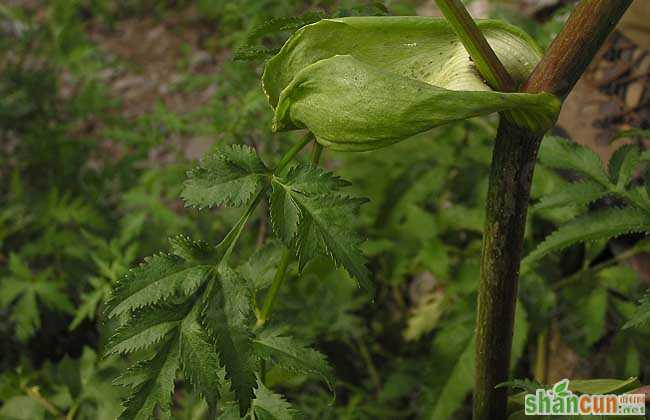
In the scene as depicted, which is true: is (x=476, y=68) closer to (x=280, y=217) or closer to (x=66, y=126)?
(x=280, y=217)

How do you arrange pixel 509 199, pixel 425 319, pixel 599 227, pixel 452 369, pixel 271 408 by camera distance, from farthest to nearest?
pixel 425 319
pixel 452 369
pixel 599 227
pixel 271 408
pixel 509 199

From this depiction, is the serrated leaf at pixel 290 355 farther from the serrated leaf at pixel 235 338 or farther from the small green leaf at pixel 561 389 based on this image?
the small green leaf at pixel 561 389

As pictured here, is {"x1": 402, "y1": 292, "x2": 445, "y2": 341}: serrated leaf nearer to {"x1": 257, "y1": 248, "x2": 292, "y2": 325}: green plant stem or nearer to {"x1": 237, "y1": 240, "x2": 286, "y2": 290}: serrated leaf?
{"x1": 237, "y1": 240, "x2": 286, "y2": 290}: serrated leaf

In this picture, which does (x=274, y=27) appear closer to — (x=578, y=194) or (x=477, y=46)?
(x=477, y=46)

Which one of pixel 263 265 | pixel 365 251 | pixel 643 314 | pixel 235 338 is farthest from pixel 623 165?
pixel 365 251

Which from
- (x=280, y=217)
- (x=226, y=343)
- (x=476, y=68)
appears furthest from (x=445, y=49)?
(x=226, y=343)

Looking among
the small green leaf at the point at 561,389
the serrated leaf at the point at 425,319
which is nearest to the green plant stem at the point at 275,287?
the small green leaf at the point at 561,389
